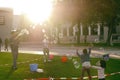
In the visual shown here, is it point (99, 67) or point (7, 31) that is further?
point (7, 31)

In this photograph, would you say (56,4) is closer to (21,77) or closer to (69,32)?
(69,32)

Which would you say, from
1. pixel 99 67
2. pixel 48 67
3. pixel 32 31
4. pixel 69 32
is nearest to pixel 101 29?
pixel 69 32

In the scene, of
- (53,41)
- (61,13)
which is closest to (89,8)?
(61,13)

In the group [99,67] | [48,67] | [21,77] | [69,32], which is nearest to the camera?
[99,67]

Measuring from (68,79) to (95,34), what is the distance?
81.2m

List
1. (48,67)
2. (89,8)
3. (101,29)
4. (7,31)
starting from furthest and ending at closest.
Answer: (101,29), (7,31), (89,8), (48,67)

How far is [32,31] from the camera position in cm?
11250

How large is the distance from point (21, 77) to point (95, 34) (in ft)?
263

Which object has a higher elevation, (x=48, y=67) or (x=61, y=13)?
(x=61, y=13)

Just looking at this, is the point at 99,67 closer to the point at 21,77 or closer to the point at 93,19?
the point at 21,77

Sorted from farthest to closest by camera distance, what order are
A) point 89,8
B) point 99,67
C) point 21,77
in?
point 89,8 < point 21,77 < point 99,67

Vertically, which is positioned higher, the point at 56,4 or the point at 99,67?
the point at 56,4

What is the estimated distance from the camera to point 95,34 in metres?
102

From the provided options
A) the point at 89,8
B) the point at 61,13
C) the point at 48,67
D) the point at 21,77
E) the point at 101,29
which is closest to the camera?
the point at 21,77
